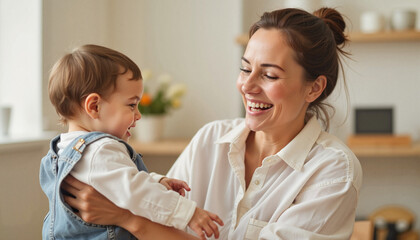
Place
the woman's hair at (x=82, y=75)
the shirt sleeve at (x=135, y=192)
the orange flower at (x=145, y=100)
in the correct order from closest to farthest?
the shirt sleeve at (x=135, y=192), the woman's hair at (x=82, y=75), the orange flower at (x=145, y=100)

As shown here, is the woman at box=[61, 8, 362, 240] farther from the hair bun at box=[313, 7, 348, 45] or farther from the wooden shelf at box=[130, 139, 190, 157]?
the wooden shelf at box=[130, 139, 190, 157]

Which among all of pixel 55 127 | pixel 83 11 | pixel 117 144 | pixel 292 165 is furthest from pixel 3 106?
pixel 292 165

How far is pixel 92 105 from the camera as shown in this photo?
1332 millimetres

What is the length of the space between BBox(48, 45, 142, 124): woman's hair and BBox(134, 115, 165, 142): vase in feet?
7.24

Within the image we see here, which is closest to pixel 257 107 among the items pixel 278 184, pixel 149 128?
pixel 278 184

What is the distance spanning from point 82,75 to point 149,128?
2.29 metres

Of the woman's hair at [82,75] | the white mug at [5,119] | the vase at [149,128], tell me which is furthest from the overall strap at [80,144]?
the vase at [149,128]

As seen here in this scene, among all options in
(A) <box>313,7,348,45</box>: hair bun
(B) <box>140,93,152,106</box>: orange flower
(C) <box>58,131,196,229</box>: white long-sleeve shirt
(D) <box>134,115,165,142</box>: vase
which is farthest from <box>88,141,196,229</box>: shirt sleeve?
(D) <box>134,115,165,142</box>: vase

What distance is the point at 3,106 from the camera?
8.46 feet

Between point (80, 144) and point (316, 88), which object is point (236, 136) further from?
point (80, 144)

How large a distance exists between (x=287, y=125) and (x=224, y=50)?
7.06 ft

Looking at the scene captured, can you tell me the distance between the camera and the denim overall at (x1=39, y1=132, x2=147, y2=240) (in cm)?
127

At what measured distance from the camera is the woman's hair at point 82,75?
1313 millimetres

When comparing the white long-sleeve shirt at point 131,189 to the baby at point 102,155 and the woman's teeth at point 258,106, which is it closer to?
the baby at point 102,155
